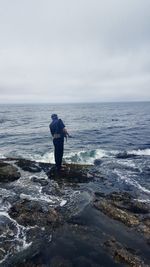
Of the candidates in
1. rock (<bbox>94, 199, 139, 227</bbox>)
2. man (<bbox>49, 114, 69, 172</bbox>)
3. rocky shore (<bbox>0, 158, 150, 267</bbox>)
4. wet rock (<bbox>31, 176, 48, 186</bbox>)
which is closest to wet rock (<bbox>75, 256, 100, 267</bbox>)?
rocky shore (<bbox>0, 158, 150, 267</bbox>)

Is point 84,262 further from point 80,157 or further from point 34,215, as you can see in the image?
point 80,157

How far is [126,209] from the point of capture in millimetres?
10539

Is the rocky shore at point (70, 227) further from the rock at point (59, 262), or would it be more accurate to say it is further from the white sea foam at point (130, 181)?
the white sea foam at point (130, 181)

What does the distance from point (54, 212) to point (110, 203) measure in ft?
7.84

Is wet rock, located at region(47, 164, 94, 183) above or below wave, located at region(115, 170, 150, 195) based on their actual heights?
above

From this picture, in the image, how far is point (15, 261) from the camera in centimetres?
696

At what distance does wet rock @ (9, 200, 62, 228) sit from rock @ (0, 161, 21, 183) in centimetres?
335

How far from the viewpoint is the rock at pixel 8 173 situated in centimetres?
1354

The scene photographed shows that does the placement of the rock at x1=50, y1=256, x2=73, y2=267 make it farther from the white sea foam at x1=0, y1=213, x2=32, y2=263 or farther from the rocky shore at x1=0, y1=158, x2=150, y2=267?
the white sea foam at x1=0, y1=213, x2=32, y2=263

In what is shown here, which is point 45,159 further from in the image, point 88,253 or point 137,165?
point 88,253

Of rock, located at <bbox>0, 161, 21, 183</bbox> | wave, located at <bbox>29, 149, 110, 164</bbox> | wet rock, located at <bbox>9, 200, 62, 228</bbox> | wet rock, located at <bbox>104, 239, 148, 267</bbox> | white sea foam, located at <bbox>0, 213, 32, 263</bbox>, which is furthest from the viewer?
wave, located at <bbox>29, 149, 110, 164</bbox>

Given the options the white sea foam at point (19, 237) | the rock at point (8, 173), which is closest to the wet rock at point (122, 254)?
the white sea foam at point (19, 237)

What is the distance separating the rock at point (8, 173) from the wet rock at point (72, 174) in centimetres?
168

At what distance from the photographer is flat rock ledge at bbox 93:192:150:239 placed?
9234 millimetres
